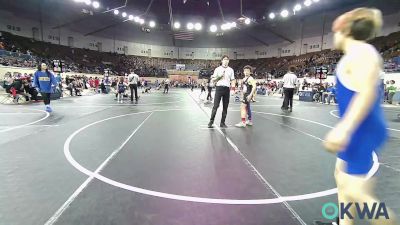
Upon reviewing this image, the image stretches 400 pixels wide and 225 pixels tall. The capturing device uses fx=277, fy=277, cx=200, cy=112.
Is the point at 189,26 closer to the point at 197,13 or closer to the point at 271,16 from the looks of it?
the point at 197,13

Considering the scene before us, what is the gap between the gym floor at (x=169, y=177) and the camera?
2.62 metres

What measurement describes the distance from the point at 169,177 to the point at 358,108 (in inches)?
103

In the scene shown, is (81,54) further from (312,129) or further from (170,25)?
(312,129)

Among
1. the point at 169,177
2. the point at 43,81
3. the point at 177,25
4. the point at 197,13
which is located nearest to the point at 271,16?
the point at 197,13

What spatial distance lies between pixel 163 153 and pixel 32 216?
2.48 metres

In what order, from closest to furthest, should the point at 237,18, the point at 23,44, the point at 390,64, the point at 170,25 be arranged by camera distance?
1. the point at 390,64
2. the point at 23,44
3. the point at 237,18
4. the point at 170,25

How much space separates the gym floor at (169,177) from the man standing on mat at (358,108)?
3.16 feet

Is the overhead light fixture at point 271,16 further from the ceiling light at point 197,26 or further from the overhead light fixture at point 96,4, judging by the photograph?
the overhead light fixture at point 96,4

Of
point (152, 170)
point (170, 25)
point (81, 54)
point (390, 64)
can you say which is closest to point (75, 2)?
point (81, 54)

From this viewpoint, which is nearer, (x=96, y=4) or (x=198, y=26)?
(x=96, y=4)

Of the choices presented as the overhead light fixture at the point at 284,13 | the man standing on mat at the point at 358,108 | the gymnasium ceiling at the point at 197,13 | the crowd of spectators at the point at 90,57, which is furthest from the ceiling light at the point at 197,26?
the man standing on mat at the point at 358,108

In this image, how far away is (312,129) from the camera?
293 inches

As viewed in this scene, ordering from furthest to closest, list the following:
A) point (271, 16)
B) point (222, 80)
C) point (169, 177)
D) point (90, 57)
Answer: point (90, 57)
point (271, 16)
point (222, 80)
point (169, 177)

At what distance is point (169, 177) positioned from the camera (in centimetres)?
364
